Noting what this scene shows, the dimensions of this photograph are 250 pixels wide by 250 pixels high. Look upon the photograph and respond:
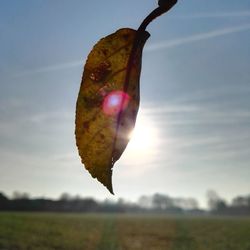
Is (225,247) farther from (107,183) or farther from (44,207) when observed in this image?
(44,207)

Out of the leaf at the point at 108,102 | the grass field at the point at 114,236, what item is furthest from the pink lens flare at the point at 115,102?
the grass field at the point at 114,236

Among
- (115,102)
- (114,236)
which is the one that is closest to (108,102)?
(115,102)

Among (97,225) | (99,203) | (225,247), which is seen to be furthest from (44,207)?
(225,247)

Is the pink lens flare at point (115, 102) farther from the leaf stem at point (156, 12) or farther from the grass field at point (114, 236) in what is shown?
the grass field at point (114, 236)

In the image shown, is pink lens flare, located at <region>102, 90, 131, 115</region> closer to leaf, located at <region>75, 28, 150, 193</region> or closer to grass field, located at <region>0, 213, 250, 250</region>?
leaf, located at <region>75, 28, 150, 193</region>

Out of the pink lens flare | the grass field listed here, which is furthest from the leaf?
the grass field

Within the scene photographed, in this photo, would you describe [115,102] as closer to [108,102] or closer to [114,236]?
[108,102]

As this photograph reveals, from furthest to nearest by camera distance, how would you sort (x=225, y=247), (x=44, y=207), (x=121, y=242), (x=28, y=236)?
(x=44, y=207) < (x=121, y=242) < (x=28, y=236) < (x=225, y=247)
